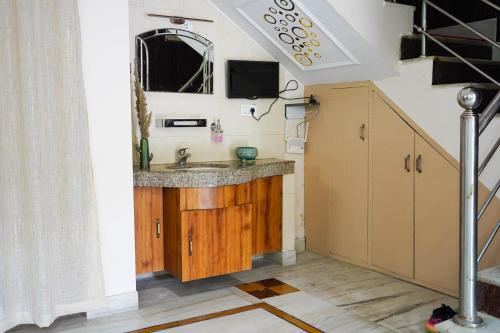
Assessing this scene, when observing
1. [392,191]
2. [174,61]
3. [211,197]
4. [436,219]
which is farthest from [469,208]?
[174,61]

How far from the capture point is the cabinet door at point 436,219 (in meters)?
3.62

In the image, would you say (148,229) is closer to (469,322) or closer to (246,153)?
(246,153)

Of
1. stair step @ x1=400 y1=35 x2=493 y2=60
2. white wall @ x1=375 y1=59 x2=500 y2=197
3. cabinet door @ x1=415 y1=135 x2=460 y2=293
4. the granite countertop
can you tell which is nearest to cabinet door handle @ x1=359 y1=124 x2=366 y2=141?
white wall @ x1=375 y1=59 x2=500 y2=197

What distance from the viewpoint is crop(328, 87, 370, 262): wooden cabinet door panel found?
4.29 metres

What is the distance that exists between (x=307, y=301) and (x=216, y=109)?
1720mm

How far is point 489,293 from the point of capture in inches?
110

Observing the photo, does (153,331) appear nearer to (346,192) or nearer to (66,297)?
(66,297)

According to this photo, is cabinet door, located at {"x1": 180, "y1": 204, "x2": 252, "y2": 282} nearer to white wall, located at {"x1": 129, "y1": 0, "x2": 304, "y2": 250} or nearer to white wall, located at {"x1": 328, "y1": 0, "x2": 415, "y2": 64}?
white wall, located at {"x1": 129, "y1": 0, "x2": 304, "y2": 250}

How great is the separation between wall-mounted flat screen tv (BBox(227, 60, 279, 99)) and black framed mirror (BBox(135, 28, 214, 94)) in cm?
18

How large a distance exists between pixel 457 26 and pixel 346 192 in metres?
1.73

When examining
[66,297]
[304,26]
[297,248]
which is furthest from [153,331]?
[304,26]

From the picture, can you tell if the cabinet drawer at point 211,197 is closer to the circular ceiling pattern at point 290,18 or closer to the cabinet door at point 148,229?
the cabinet door at point 148,229

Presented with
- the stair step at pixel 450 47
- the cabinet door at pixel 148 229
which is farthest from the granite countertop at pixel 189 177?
the stair step at pixel 450 47

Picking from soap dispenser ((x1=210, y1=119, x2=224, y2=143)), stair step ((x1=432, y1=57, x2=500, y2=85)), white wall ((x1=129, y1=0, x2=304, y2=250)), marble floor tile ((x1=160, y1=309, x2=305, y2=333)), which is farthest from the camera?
soap dispenser ((x1=210, y1=119, x2=224, y2=143))
